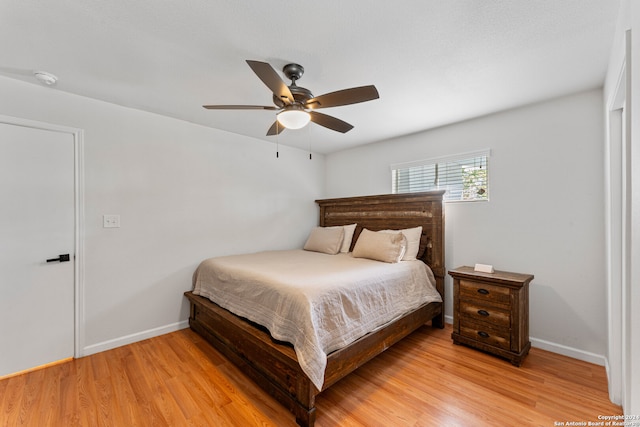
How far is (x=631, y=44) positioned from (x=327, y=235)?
3115 mm

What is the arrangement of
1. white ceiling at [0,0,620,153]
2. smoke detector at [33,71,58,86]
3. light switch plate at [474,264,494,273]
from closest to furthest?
white ceiling at [0,0,620,153], smoke detector at [33,71,58,86], light switch plate at [474,264,494,273]

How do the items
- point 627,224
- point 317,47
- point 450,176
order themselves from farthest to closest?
point 450,176 → point 317,47 → point 627,224

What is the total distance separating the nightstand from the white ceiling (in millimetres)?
1679

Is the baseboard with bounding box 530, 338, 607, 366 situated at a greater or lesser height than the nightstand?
lesser

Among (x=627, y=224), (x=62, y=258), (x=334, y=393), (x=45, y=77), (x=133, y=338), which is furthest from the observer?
(x=133, y=338)

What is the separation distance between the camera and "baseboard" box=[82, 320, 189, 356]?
248 cm

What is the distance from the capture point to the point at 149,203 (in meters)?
2.82

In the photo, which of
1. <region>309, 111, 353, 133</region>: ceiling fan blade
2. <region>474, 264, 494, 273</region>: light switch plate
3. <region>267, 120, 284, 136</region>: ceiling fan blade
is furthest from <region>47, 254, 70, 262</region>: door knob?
<region>474, 264, 494, 273</region>: light switch plate

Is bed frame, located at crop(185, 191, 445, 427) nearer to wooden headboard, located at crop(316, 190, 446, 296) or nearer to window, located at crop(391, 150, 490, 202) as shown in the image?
wooden headboard, located at crop(316, 190, 446, 296)

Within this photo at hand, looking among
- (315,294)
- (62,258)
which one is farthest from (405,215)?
(62,258)

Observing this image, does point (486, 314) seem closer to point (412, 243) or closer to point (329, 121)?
point (412, 243)

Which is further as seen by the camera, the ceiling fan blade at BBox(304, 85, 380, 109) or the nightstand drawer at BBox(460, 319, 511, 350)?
the nightstand drawer at BBox(460, 319, 511, 350)

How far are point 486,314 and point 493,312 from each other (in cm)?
6

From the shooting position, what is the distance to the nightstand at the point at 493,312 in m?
2.29
